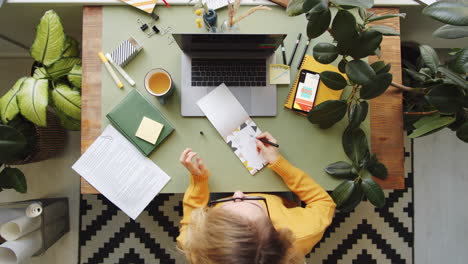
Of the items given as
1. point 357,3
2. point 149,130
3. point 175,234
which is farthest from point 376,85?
point 175,234

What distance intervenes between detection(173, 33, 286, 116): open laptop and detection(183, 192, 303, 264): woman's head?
37 centimetres

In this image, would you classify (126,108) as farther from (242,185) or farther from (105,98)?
(242,185)

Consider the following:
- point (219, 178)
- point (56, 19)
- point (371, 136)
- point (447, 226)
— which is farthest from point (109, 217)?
point (447, 226)

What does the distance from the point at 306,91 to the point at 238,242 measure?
22.6 inches

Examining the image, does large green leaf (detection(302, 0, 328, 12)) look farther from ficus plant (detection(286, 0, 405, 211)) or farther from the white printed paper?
the white printed paper

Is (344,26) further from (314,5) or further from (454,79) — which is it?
(454,79)

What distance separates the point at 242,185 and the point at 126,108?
49 cm

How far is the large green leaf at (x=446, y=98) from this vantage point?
0.90 metres

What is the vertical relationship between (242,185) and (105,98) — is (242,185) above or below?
below

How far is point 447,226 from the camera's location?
68.7 inches

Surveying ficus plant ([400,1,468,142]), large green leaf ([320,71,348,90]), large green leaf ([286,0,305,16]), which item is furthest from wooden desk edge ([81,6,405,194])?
large green leaf ([286,0,305,16])

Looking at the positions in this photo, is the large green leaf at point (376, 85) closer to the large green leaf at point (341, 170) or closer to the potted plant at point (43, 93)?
the large green leaf at point (341, 170)

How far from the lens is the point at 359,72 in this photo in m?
0.95

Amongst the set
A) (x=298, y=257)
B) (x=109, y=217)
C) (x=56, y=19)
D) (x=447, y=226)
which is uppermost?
(x=56, y=19)
